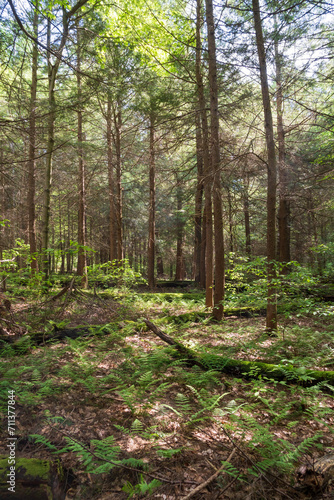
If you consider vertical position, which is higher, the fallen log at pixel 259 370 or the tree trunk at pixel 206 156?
the tree trunk at pixel 206 156

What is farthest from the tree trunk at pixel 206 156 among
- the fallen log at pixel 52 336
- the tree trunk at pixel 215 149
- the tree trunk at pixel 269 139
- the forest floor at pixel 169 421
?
the fallen log at pixel 52 336

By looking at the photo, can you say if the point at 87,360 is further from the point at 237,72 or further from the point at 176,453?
the point at 237,72

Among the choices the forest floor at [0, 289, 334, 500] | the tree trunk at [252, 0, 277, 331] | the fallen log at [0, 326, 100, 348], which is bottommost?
the forest floor at [0, 289, 334, 500]

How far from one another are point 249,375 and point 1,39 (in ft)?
25.4

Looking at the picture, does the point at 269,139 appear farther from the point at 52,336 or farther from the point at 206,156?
the point at 52,336

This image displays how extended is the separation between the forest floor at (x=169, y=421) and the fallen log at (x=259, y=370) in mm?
99

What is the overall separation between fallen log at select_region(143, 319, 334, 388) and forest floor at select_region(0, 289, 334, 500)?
10 cm

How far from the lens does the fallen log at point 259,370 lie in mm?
3808

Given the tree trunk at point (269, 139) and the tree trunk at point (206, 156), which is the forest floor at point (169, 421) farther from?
the tree trunk at point (206, 156)

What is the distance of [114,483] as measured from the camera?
2141 millimetres

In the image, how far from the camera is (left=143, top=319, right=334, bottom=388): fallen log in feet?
12.5

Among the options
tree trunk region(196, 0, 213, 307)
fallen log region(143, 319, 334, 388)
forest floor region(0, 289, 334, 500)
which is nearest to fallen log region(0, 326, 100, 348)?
forest floor region(0, 289, 334, 500)

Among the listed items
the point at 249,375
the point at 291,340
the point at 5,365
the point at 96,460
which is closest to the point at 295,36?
the point at 291,340

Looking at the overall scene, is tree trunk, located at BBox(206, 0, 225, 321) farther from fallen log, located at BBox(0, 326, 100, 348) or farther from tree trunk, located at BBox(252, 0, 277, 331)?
fallen log, located at BBox(0, 326, 100, 348)
